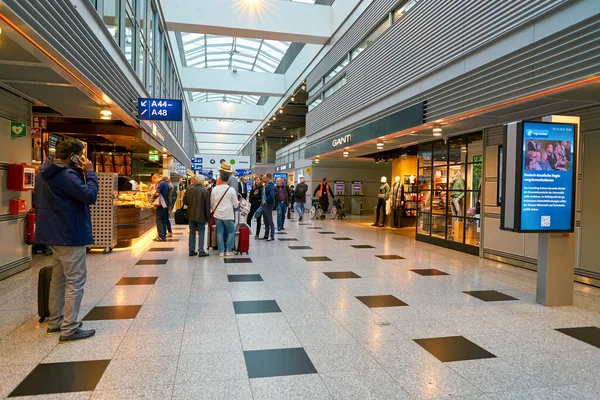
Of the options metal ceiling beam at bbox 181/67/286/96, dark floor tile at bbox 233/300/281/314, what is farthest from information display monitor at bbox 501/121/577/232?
metal ceiling beam at bbox 181/67/286/96

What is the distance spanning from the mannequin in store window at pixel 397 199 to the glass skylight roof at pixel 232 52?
11886 mm

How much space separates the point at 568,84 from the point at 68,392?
228 inches

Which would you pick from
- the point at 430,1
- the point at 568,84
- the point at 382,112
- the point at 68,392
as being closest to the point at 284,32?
the point at 382,112

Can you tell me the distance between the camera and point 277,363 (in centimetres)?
331

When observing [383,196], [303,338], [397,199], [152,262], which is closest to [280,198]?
[383,196]

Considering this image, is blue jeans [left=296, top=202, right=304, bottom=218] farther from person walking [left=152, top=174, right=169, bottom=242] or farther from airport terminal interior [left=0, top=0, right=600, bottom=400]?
person walking [left=152, top=174, right=169, bottom=242]

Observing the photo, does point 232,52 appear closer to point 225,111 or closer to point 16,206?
point 225,111

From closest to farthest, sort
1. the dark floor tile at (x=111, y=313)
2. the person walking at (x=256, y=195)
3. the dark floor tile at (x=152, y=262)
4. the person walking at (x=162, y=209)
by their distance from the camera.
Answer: the dark floor tile at (x=111, y=313) → the dark floor tile at (x=152, y=262) → the person walking at (x=162, y=209) → the person walking at (x=256, y=195)

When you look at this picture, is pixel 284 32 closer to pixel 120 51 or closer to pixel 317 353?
pixel 120 51

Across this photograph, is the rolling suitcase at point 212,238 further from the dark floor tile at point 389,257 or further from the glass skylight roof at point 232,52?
the glass skylight roof at point 232,52

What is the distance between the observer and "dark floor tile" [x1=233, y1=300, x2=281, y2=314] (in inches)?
185

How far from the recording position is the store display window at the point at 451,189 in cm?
927

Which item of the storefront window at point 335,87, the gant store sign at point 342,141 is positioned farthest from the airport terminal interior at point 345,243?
the storefront window at point 335,87

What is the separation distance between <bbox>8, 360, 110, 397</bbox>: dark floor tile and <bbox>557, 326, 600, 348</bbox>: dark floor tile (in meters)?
4.02
